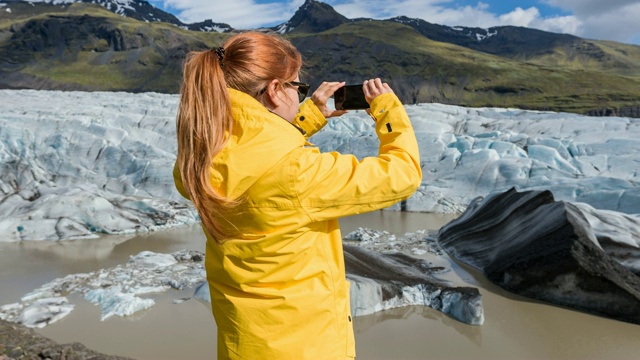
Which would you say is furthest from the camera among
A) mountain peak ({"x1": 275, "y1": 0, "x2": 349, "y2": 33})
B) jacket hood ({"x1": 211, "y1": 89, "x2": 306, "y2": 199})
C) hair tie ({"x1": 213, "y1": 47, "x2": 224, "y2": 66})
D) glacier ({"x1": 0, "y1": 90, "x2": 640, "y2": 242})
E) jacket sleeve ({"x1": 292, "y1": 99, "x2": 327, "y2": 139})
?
mountain peak ({"x1": 275, "y1": 0, "x2": 349, "y2": 33})

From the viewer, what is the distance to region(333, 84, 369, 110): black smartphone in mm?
1945

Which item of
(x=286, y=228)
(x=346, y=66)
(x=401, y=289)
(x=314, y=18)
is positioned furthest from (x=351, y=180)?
(x=314, y=18)

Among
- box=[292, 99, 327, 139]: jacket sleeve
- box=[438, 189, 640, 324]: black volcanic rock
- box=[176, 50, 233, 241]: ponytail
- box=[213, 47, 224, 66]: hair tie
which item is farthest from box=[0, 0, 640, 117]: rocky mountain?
box=[176, 50, 233, 241]: ponytail

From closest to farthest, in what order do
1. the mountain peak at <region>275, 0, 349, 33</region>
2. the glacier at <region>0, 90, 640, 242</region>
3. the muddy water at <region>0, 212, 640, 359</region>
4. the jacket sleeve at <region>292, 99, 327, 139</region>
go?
the jacket sleeve at <region>292, 99, 327, 139</region>, the muddy water at <region>0, 212, 640, 359</region>, the glacier at <region>0, 90, 640, 242</region>, the mountain peak at <region>275, 0, 349, 33</region>

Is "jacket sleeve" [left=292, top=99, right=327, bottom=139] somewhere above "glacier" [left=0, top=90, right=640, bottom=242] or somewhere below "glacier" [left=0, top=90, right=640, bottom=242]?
above

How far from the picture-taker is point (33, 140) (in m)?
14.9

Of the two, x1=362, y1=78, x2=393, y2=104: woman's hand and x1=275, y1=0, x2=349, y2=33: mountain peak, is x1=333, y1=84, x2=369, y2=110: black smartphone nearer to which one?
x1=362, y1=78, x2=393, y2=104: woman's hand

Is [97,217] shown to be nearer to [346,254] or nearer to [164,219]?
[164,219]

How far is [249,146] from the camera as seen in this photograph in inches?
59.4

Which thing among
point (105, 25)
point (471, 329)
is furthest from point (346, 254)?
point (105, 25)

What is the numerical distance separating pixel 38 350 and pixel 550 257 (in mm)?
5276

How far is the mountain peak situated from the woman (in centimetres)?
15783

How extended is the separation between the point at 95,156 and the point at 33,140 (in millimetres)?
1794

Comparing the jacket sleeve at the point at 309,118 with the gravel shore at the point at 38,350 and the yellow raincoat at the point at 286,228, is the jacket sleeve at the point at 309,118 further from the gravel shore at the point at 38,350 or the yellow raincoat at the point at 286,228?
the gravel shore at the point at 38,350
